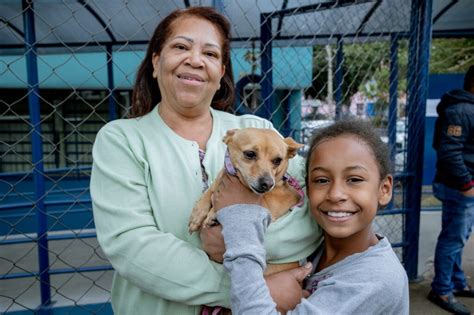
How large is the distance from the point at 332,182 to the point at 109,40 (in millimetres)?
4408

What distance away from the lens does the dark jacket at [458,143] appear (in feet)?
11.0

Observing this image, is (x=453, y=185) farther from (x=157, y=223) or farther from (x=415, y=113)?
(x=157, y=223)

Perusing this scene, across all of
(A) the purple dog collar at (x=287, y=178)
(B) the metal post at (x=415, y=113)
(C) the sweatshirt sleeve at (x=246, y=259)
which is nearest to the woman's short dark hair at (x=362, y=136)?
(A) the purple dog collar at (x=287, y=178)

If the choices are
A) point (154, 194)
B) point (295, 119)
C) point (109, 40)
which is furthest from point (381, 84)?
point (154, 194)

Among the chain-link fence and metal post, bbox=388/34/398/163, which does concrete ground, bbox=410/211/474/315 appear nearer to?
the chain-link fence

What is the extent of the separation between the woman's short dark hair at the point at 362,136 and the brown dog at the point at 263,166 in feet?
0.55

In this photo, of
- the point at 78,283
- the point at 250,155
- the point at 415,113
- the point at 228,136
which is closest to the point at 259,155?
the point at 250,155

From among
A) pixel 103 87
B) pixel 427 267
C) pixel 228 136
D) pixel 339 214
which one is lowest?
pixel 427 267

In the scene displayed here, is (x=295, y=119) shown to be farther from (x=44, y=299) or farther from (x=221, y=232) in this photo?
(x=221, y=232)

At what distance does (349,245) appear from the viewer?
1.30 metres

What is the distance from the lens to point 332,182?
4.10ft

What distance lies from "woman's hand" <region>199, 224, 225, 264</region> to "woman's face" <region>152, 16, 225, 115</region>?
426mm

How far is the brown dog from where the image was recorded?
4.50 ft

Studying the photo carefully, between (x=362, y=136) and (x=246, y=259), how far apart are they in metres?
0.55
